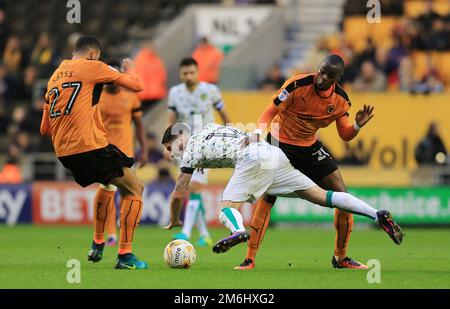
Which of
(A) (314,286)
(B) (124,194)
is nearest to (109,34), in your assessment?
(B) (124,194)

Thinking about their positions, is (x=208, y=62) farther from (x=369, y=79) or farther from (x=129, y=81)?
(x=129, y=81)

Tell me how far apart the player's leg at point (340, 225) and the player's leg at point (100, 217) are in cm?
246

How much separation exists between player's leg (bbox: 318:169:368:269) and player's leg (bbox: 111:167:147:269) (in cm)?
194

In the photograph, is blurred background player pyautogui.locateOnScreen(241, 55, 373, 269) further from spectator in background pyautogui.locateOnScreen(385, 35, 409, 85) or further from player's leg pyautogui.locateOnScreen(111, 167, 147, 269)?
spectator in background pyautogui.locateOnScreen(385, 35, 409, 85)

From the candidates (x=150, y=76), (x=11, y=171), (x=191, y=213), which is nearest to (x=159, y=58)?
(x=150, y=76)

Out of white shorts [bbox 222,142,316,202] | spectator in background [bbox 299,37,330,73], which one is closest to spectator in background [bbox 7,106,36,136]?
spectator in background [bbox 299,37,330,73]

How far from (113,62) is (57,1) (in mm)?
16486

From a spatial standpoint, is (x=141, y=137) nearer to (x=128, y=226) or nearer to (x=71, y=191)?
(x=128, y=226)

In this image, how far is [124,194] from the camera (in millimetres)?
Answer: 13359

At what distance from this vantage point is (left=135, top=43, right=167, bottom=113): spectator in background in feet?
88.7

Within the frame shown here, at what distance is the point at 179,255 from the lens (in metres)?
13.2

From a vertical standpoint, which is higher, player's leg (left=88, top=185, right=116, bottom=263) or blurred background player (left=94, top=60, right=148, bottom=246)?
blurred background player (left=94, top=60, right=148, bottom=246)

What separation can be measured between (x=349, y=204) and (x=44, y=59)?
1681 cm

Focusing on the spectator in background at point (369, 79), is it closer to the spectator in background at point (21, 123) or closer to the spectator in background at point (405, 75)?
the spectator in background at point (405, 75)
